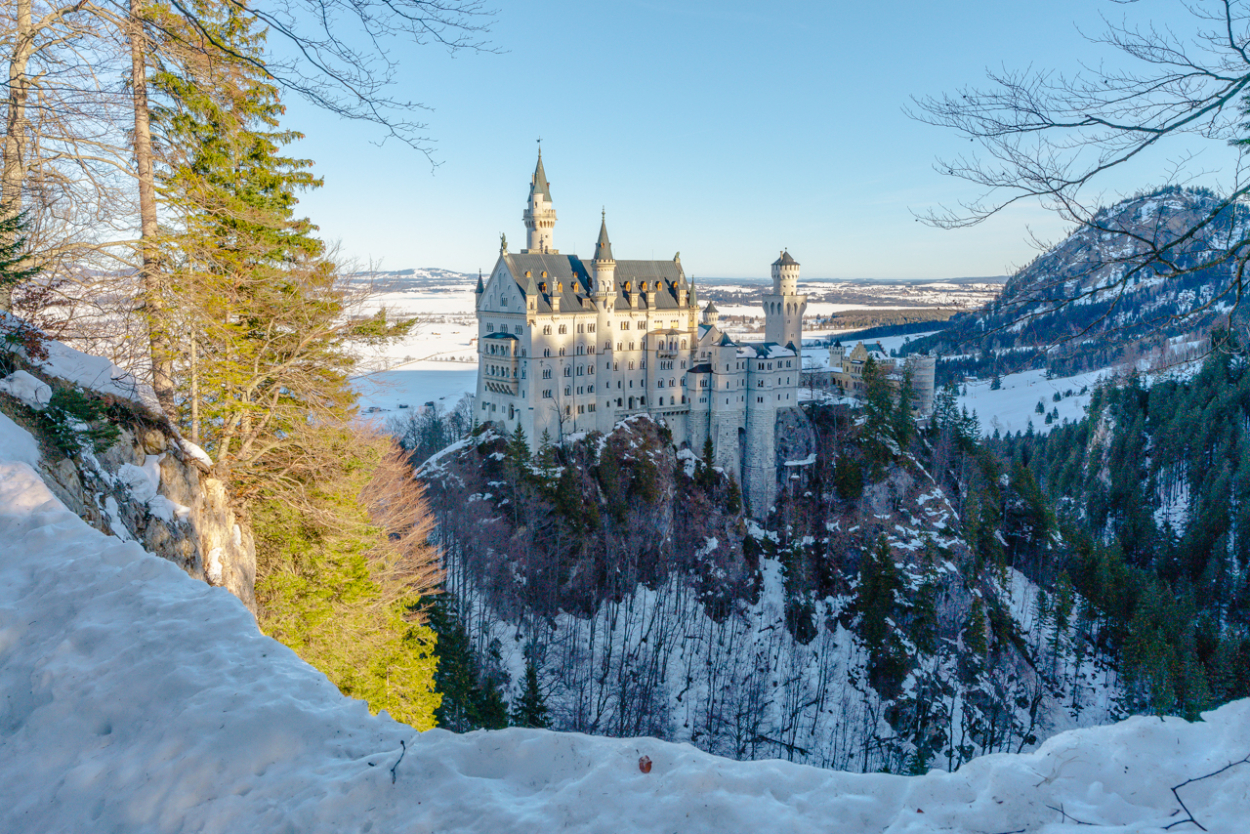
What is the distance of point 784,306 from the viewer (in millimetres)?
75062

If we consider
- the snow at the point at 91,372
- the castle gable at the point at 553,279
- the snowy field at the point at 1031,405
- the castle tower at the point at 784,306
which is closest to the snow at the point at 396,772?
the snow at the point at 91,372

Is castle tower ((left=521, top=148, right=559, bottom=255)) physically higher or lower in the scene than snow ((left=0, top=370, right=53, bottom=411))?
higher

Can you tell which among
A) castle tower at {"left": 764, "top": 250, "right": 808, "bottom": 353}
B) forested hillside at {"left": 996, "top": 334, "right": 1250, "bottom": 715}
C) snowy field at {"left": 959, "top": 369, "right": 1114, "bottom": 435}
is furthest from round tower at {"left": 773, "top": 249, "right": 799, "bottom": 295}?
snowy field at {"left": 959, "top": 369, "right": 1114, "bottom": 435}

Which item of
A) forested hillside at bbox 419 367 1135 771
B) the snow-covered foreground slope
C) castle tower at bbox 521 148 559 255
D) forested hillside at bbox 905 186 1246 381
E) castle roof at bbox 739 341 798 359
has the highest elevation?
castle tower at bbox 521 148 559 255

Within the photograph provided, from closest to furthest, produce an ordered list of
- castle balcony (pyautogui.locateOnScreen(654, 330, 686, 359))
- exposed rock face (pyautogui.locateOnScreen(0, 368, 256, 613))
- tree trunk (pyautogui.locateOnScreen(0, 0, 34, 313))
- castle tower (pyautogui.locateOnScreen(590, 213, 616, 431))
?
exposed rock face (pyautogui.locateOnScreen(0, 368, 256, 613)), tree trunk (pyautogui.locateOnScreen(0, 0, 34, 313)), castle tower (pyautogui.locateOnScreen(590, 213, 616, 431)), castle balcony (pyautogui.locateOnScreen(654, 330, 686, 359))

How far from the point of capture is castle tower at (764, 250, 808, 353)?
7500 centimetres

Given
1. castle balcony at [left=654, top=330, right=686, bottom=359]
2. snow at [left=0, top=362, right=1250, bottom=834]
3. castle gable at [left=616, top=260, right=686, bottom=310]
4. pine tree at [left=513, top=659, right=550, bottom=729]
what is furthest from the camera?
castle balcony at [left=654, top=330, right=686, bottom=359]

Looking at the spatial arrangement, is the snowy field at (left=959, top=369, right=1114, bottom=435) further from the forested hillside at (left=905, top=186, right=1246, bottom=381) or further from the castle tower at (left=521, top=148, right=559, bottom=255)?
the forested hillside at (left=905, top=186, right=1246, bottom=381)

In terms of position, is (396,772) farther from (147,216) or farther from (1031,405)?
(1031,405)

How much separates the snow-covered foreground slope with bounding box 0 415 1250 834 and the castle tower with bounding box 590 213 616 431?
60.2m

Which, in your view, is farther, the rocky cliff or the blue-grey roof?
the blue-grey roof

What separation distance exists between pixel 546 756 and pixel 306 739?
1.98m

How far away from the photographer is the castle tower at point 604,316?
6612 centimetres

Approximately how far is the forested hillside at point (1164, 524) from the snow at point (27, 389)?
53.0 meters
